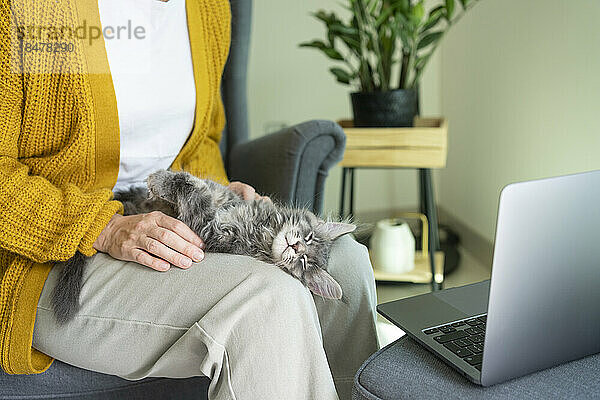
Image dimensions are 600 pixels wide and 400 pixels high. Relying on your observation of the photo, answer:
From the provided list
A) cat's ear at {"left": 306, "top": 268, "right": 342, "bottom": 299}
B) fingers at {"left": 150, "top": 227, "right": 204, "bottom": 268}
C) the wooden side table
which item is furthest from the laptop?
the wooden side table

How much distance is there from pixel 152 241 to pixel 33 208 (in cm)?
21

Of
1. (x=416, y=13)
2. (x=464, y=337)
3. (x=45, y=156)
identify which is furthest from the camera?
(x=416, y=13)

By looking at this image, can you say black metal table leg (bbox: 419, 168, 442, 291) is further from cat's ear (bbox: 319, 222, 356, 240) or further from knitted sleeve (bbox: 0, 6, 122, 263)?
knitted sleeve (bbox: 0, 6, 122, 263)

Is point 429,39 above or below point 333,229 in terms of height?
above

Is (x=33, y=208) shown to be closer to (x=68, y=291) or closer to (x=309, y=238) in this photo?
(x=68, y=291)

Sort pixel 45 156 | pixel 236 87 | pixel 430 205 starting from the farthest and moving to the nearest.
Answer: pixel 430 205 < pixel 236 87 < pixel 45 156

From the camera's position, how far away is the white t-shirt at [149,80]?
47.1 inches

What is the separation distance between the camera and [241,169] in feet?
5.39

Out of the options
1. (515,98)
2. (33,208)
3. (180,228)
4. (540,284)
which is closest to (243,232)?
(180,228)

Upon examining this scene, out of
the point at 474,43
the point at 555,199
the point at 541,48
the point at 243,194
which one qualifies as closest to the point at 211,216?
the point at 243,194

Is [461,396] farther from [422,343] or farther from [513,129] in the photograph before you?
[513,129]

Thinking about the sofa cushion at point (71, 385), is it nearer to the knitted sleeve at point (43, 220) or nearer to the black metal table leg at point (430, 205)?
the knitted sleeve at point (43, 220)

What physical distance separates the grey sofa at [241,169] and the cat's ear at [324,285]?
0.35m

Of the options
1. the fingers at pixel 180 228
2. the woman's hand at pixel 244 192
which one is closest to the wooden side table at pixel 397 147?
the woman's hand at pixel 244 192
